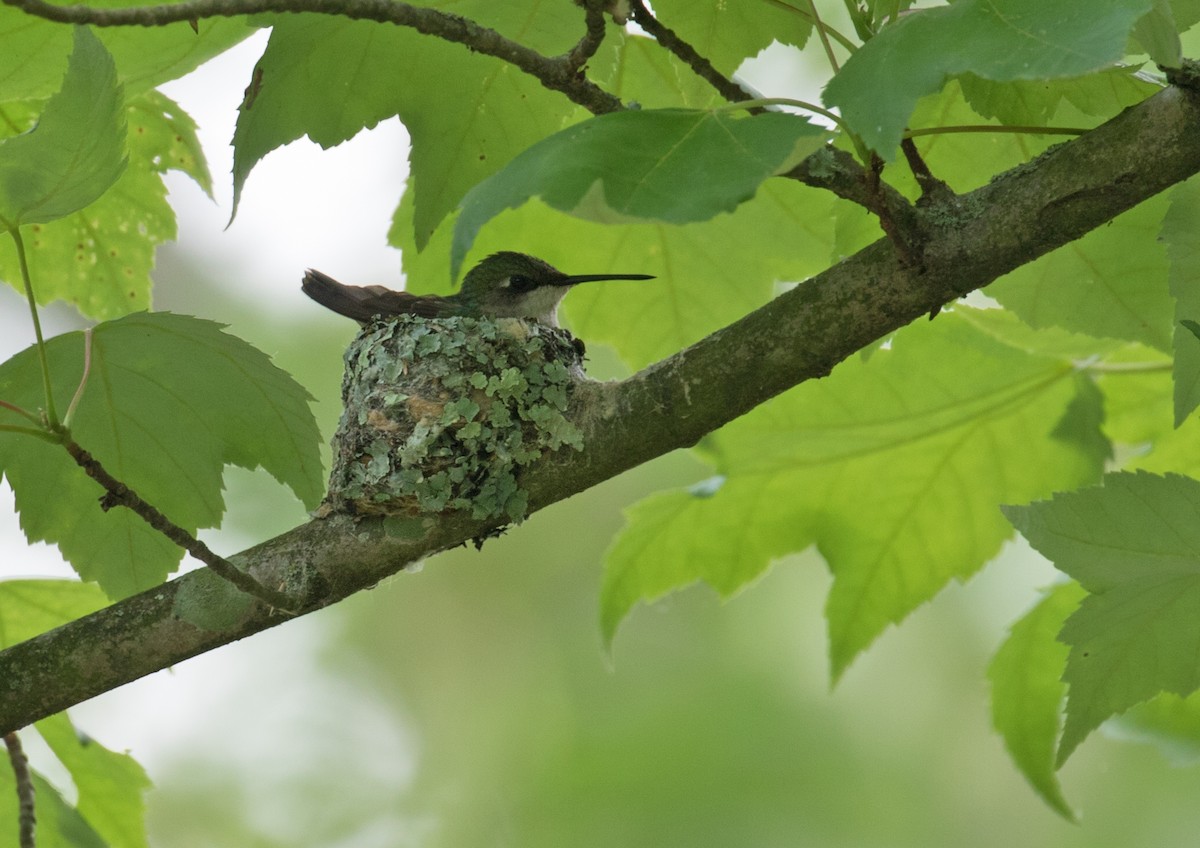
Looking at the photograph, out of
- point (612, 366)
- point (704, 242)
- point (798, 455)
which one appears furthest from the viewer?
point (612, 366)

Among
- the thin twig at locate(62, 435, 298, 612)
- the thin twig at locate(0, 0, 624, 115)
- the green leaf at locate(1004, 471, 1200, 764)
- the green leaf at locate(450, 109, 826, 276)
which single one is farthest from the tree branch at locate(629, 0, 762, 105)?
the thin twig at locate(62, 435, 298, 612)

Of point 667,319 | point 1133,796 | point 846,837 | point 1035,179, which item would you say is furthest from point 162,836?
point 1035,179

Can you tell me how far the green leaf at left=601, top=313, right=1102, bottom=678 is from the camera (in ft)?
11.0

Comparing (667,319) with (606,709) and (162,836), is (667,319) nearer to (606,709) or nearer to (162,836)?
(606,709)

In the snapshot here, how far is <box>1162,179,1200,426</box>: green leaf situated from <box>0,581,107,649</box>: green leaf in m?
2.33

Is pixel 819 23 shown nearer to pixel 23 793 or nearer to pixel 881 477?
pixel 881 477

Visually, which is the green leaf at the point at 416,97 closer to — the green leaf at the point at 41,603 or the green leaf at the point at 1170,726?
the green leaf at the point at 41,603

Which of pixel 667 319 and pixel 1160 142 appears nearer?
pixel 1160 142

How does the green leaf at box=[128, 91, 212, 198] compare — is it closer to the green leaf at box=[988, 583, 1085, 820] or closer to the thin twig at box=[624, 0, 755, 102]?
the thin twig at box=[624, 0, 755, 102]

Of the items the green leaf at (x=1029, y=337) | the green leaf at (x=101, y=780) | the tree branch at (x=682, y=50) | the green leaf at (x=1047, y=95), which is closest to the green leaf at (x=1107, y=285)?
the green leaf at (x=1047, y=95)

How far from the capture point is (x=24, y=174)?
6.35ft

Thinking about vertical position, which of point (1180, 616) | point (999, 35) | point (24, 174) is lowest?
point (1180, 616)

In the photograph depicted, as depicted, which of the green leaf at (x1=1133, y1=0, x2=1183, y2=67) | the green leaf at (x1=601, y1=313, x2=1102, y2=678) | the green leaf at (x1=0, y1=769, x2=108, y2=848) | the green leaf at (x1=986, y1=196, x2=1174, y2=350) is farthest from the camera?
the green leaf at (x1=601, y1=313, x2=1102, y2=678)

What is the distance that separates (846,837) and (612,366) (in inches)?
162
